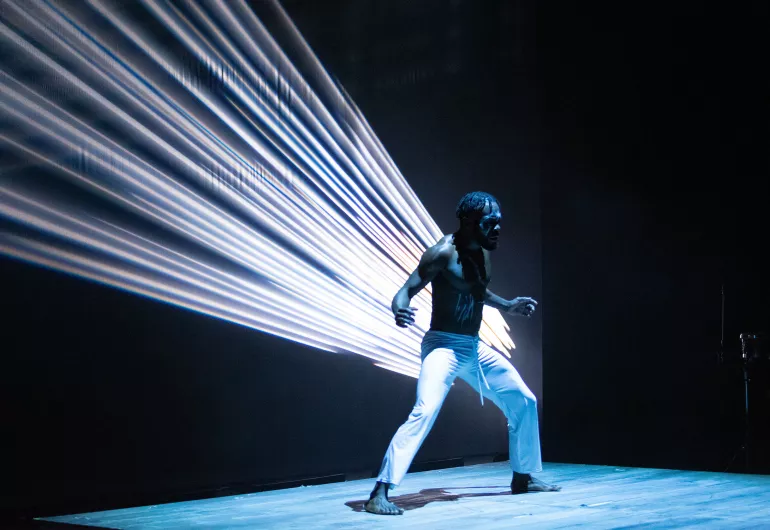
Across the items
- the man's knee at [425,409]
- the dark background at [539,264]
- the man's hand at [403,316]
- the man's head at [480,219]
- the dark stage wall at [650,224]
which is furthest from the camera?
the dark stage wall at [650,224]

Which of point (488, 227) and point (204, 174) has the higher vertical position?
point (204, 174)

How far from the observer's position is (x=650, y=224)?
5527 millimetres

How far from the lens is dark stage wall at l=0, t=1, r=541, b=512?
3342 millimetres

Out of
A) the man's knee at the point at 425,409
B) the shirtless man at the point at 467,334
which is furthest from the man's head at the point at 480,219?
the man's knee at the point at 425,409

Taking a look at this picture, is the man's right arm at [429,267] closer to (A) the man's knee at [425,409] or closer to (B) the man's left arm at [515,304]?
(B) the man's left arm at [515,304]

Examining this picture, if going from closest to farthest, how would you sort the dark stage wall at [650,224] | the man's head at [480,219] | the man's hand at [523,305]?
the man's head at [480,219], the man's hand at [523,305], the dark stage wall at [650,224]

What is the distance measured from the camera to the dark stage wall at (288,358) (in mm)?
3342

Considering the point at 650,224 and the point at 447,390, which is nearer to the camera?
the point at 447,390

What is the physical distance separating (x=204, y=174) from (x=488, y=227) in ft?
4.17

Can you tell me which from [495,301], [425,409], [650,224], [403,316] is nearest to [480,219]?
[495,301]

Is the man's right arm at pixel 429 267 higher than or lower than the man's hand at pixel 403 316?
higher

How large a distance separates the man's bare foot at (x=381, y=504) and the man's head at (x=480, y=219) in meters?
1.13

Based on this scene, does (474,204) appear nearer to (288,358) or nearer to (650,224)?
(288,358)

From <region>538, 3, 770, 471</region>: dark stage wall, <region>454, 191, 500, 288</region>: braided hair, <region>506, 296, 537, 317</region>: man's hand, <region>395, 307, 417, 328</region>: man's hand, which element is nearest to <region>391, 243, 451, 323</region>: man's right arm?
<region>454, 191, 500, 288</region>: braided hair
